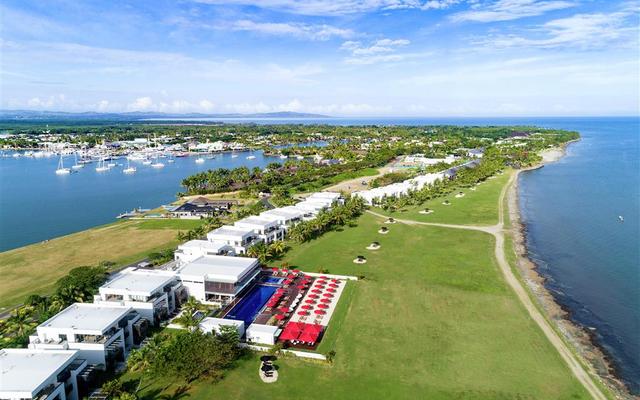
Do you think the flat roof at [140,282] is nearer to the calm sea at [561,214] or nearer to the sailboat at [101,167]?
the calm sea at [561,214]

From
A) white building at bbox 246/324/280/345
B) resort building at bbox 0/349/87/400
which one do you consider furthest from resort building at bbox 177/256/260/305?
resort building at bbox 0/349/87/400

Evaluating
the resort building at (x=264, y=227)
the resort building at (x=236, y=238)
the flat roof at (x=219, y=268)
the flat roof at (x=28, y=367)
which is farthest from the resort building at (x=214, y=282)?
the resort building at (x=264, y=227)

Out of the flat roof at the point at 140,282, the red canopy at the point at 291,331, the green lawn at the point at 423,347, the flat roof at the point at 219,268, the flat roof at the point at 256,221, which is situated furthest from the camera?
the flat roof at the point at 256,221

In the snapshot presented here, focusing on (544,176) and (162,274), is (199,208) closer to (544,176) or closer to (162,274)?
(162,274)

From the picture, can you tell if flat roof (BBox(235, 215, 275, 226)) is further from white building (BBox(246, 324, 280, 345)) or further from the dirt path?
white building (BBox(246, 324, 280, 345))

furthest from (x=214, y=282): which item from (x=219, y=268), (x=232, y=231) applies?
(x=232, y=231)

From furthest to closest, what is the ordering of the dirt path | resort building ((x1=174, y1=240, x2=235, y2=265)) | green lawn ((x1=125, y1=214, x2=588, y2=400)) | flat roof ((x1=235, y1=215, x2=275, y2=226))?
flat roof ((x1=235, y1=215, x2=275, y2=226)) → resort building ((x1=174, y1=240, x2=235, y2=265)) → the dirt path → green lawn ((x1=125, y1=214, x2=588, y2=400))
